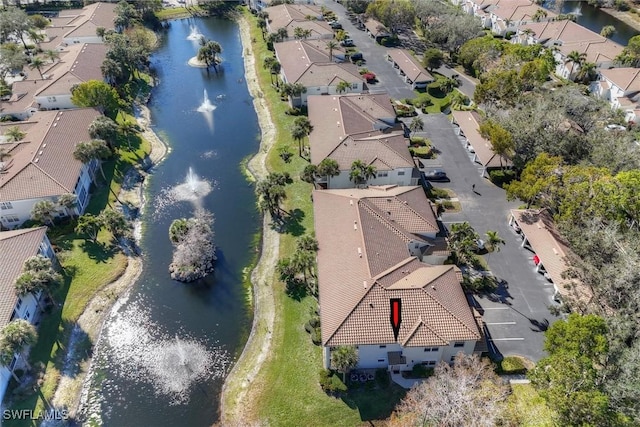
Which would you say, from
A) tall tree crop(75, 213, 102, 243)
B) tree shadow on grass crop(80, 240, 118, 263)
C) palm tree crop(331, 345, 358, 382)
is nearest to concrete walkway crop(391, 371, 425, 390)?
palm tree crop(331, 345, 358, 382)

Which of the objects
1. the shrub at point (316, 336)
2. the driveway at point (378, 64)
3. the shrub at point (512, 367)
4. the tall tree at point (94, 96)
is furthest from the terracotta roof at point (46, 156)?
the shrub at point (512, 367)

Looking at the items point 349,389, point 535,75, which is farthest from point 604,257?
point 535,75

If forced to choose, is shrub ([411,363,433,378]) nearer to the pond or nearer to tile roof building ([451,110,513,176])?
the pond

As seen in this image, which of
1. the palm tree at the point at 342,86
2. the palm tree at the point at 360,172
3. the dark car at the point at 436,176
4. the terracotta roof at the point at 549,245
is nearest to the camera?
the terracotta roof at the point at 549,245

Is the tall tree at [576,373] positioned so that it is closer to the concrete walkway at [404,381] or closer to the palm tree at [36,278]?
the concrete walkway at [404,381]

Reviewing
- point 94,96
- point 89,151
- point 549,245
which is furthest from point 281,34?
point 549,245
